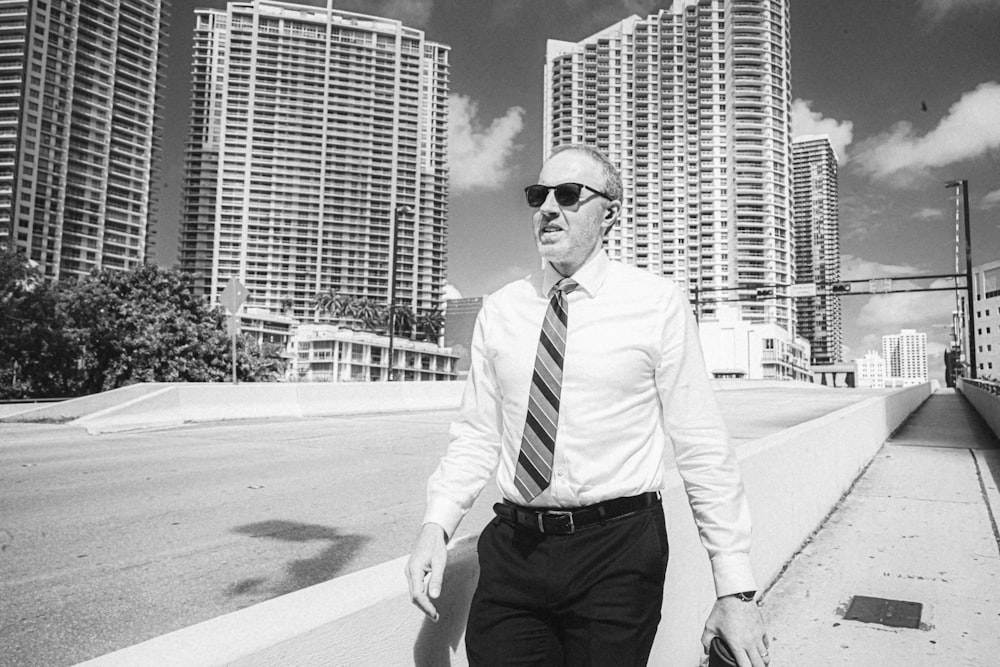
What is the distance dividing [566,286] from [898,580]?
177 inches

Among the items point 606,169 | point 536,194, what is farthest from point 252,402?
point 606,169

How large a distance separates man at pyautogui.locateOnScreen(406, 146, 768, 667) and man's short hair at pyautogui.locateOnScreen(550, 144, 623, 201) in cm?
11

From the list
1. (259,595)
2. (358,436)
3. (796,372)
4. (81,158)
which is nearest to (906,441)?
(358,436)

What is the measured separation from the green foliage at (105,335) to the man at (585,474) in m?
33.3

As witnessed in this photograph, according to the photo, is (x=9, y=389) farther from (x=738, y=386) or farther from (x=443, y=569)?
(x=738, y=386)

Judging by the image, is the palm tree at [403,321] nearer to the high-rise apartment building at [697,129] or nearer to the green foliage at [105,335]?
the high-rise apartment building at [697,129]

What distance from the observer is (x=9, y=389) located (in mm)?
30281

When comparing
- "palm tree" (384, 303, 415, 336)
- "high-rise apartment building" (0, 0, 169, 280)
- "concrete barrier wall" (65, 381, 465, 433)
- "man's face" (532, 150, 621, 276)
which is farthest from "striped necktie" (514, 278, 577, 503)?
"high-rise apartment building" (0, 0, 169, 280)

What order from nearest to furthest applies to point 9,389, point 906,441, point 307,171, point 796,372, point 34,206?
point 906,441 → point 9,389 → point 796,372 → point 34,206 → point 307,171

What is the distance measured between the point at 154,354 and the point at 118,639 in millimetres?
33161

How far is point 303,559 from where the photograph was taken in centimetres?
492

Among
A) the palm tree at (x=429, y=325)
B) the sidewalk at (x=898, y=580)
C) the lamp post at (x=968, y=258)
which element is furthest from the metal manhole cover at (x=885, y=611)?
the palm tree at (x=429, y=325)

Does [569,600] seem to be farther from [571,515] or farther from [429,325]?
[429,325]

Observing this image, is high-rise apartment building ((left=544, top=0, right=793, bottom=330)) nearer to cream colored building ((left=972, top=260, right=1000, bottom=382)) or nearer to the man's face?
cream colored building ((left=972, top=260, right=1000, bottom=382))
